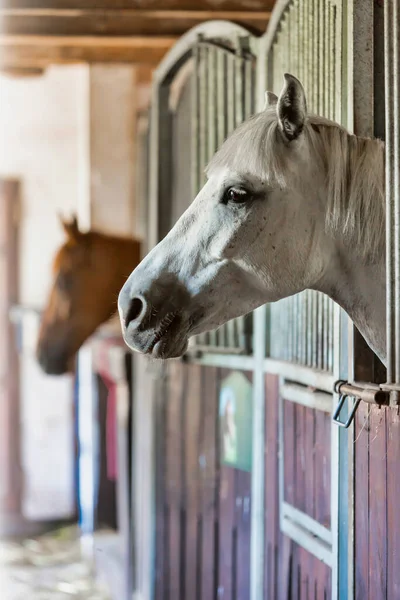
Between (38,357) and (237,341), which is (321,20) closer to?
(237,341)

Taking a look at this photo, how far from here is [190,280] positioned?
122 centimetres

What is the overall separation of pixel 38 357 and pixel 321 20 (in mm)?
2399

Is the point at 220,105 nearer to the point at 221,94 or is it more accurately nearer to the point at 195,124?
the point at 221,94

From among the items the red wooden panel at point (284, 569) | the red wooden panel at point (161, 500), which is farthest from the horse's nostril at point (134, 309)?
the red wooden panel at point (161, 500)

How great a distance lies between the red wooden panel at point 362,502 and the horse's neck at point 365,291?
133 mm

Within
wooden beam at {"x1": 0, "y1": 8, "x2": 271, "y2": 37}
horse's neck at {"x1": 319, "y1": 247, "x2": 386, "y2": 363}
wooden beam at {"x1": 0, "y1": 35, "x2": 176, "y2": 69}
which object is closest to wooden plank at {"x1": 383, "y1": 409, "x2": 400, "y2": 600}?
horse's neck at {"x1": 319, "y1": 247, "x2": 386, "y2": 363}

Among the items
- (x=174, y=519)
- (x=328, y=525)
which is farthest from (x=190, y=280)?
(x=174, y=519)

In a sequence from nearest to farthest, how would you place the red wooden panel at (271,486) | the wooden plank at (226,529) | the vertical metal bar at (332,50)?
the vertical metal bar at (332,50), the red wooden panel at (271,486), the wooden plank at (226,529)

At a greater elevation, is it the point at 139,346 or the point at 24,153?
the point at 24,153

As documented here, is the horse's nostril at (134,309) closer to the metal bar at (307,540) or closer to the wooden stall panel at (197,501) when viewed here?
the metal bar at (307,540)

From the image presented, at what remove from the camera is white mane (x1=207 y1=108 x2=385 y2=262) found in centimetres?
118

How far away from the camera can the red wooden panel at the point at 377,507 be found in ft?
3.99

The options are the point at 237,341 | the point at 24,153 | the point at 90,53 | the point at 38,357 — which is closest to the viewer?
the point at 237,341

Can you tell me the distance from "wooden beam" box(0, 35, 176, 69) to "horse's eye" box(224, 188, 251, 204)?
1628 millimetres
